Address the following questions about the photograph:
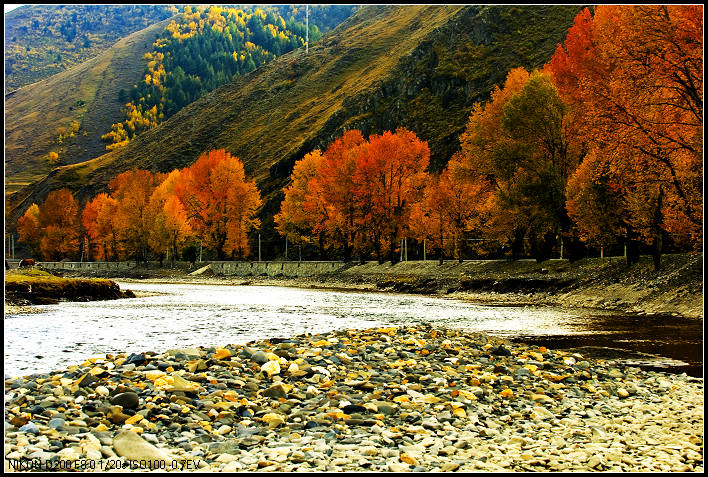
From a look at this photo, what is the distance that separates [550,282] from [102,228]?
307 feet

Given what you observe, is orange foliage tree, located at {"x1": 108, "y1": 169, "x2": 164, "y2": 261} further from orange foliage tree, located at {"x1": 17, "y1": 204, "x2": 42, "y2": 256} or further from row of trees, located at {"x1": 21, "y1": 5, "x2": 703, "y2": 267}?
orange foliage tree, located at {"x1": 17, "y1": 204, "x2": 42, "y2": 256}

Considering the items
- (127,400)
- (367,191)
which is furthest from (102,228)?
(127,400)

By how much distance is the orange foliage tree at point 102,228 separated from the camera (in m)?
106

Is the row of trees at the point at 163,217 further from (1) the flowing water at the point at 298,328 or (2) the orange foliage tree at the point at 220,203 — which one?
(1) the flowing water at the point at 298,328

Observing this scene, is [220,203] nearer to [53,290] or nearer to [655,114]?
[53,290]

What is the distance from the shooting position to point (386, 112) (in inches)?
4606

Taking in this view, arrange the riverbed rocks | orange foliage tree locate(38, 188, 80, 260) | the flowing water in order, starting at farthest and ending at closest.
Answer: orange foliage tree locate(38, 188, 80, 260), the flowing water, the riverbed rocks

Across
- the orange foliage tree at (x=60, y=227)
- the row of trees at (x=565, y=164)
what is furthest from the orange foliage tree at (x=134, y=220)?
the row of trees at (x=565, y=164)

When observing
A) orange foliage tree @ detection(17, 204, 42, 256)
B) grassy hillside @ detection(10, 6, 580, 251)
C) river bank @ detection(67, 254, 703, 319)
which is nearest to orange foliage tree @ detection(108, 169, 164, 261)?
grassy hillside @ detection(10, 6, 580, 251)

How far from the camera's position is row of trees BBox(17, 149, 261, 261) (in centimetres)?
8344

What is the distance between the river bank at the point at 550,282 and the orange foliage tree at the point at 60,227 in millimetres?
78544

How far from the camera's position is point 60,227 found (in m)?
125

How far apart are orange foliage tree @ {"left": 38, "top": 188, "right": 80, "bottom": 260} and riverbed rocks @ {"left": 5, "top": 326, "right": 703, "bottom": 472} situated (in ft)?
408

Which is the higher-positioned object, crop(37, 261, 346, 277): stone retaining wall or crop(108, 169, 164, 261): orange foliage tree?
crop(108, 169, 164, 261): orange foliage tree
